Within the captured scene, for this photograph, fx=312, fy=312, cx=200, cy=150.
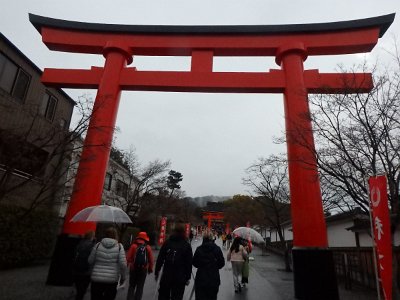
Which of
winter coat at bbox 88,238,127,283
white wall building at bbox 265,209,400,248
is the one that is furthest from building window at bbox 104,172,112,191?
winter coat at bbox 88,238,127,283

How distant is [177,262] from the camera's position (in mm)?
5059

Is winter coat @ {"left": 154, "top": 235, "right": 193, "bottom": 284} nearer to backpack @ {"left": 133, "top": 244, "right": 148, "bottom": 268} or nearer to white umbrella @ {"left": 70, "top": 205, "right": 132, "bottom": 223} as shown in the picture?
backpack @ {"left": 133, "top": 244, "right": 148, "bottom": 268}

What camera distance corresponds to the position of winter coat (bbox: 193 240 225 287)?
5.29 meters

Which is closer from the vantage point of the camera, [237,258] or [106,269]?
[106,269]

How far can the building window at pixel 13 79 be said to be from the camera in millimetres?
12453

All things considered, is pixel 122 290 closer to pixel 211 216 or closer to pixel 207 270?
pixel 207 270

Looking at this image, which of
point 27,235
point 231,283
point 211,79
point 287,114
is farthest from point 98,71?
point 231,283

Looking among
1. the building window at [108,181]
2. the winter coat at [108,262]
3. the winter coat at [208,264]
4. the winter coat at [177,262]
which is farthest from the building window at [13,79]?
the building window at [108,181]

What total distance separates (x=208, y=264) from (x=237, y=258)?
4266 mm

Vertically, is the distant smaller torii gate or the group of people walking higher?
the distant smaller torii gate

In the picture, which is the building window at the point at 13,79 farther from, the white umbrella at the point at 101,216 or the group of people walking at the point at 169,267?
the group of people walking at the point at 169,267

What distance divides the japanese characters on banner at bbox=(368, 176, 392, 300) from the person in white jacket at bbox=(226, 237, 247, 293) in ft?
14.6

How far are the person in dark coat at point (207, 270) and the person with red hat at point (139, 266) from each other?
4.88 ft

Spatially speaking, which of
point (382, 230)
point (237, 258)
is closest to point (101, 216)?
point (237, 258)
